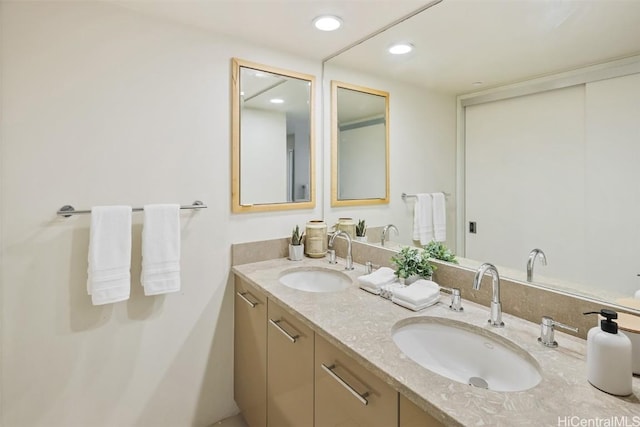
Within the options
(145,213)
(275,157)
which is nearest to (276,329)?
(145,213)

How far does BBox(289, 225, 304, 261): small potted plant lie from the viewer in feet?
6.53

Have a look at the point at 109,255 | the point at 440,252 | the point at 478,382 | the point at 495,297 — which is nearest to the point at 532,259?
the point at 495,297

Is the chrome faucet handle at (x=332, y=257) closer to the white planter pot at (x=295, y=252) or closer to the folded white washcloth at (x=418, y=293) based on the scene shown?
the white planter pot at (x=295, y=252)

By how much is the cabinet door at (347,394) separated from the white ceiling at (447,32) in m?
1.26

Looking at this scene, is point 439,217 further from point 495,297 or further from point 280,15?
point 280,15

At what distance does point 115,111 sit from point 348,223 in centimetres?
144

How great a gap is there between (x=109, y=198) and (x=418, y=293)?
4.89 feet

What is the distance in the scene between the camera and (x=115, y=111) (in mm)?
1523

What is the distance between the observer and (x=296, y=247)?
199 centimetres

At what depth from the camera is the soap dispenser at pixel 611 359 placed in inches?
28.9

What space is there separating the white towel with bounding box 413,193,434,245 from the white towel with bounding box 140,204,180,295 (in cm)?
125

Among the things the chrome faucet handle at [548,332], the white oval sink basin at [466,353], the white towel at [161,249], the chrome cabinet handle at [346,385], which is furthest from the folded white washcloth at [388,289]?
the white towel at [161,249]

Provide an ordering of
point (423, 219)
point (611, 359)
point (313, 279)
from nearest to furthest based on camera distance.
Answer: point (611, 359) → point (423, 219) → point (313, 279)

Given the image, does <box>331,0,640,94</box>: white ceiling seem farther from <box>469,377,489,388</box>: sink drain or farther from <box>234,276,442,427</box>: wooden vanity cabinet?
<box>234,276,442,427</box>: wooden vanity cabinet
